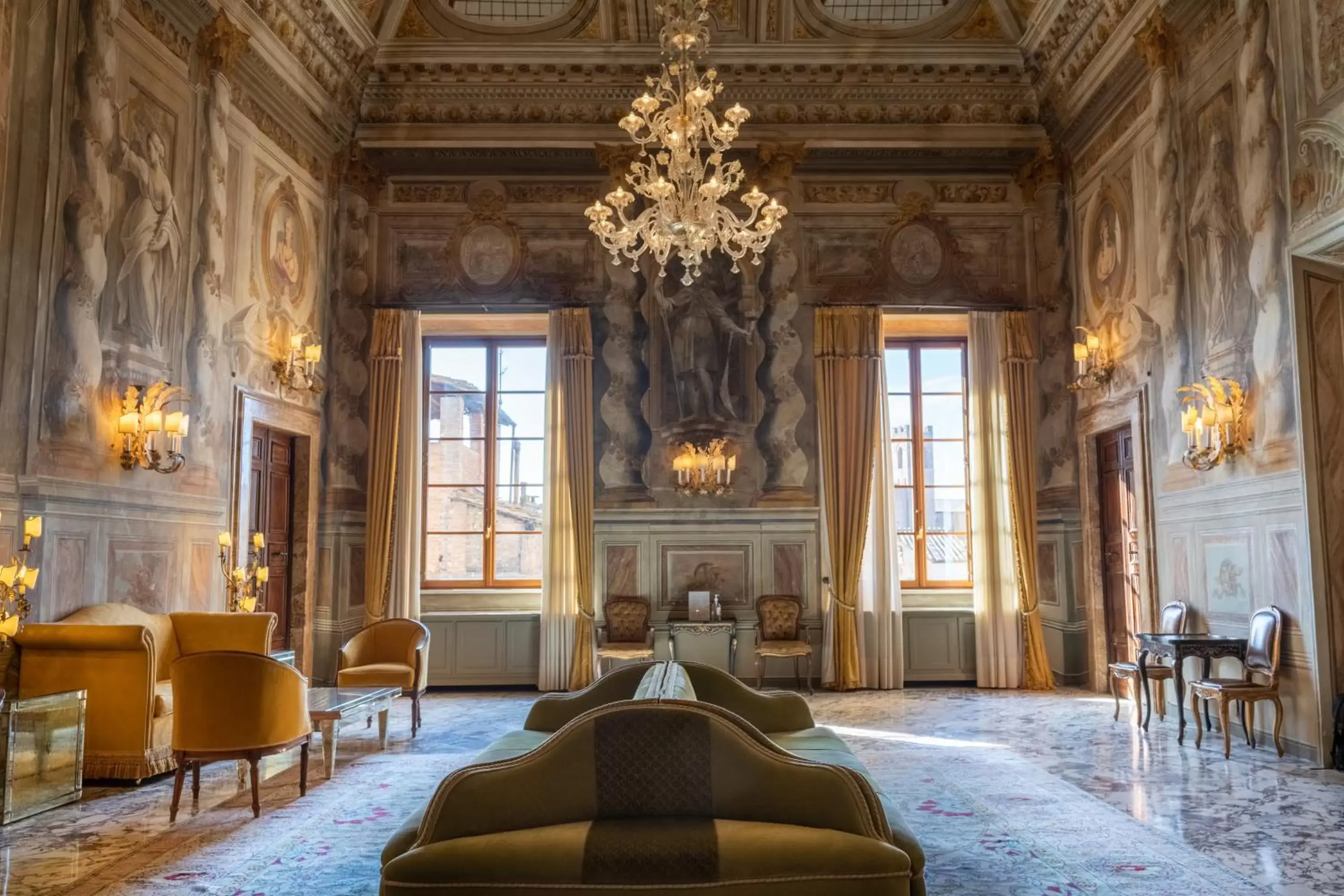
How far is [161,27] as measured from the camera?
6906 millimetres

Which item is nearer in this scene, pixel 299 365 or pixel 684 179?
pixel 684 179

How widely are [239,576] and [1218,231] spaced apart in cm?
746

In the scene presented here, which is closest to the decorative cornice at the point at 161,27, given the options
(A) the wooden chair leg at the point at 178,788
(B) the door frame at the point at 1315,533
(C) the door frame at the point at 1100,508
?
(A) the wooden chair leg at the point at 178,788

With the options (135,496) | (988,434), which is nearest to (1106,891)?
(135,496)

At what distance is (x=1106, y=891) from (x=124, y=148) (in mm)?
6829

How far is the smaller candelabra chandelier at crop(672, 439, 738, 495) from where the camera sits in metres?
9.39

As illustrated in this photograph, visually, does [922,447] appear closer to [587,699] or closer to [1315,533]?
[1315,533]

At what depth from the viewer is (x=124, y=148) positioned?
6398 millimetres

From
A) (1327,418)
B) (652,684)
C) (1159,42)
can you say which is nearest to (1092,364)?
(1159,42)

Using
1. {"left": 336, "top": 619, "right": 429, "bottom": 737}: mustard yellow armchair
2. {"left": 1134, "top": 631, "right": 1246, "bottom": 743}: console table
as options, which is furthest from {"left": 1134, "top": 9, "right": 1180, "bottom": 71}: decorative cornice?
{"left": 336, "top": 619, "right": 429, "bottom": 737}: mustard yellow armchair

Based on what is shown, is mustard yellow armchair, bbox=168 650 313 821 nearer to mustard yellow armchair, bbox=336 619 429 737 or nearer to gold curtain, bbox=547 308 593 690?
mustard yellow armchair, bbox=336 619 429 737

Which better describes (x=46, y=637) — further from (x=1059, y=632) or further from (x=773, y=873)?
(x=1059, y=632)

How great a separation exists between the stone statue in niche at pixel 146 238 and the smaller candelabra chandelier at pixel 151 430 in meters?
0.37

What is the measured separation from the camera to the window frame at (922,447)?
10164 mm
